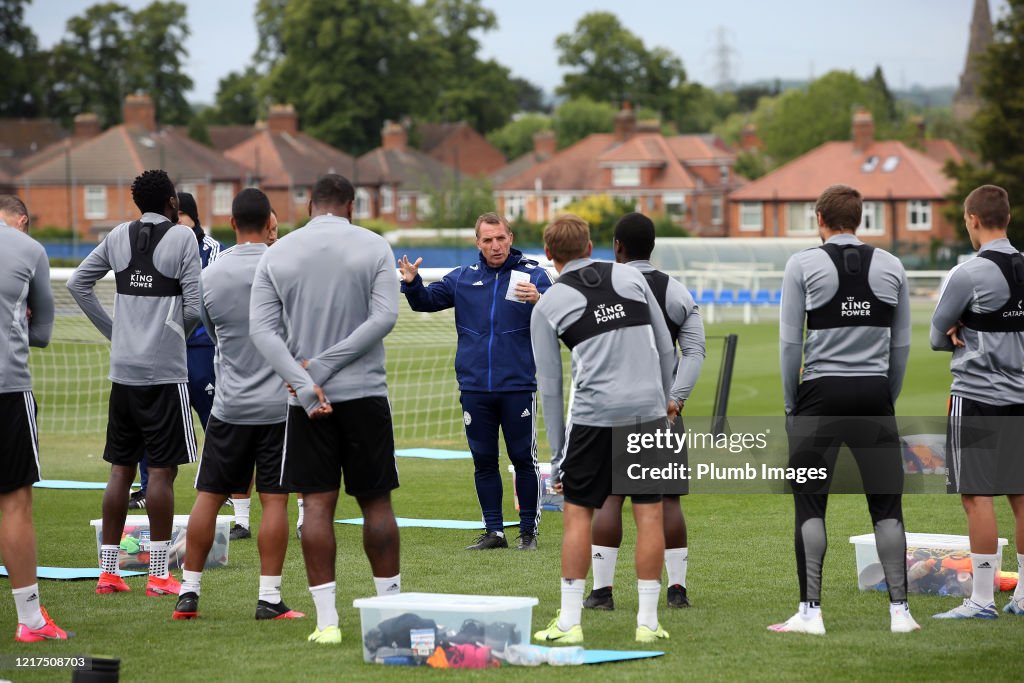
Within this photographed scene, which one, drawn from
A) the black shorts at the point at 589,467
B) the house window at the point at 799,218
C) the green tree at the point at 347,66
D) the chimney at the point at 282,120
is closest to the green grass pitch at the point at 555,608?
the black shorts at the point at 589,467

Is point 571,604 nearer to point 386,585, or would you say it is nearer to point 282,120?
point 386,585

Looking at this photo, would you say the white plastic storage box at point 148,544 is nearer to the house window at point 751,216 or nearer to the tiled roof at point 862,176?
the tiled roof at point 862,176

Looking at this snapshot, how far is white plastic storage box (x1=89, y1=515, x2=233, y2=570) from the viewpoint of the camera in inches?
333

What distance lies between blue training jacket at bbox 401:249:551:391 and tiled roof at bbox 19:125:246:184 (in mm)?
69232

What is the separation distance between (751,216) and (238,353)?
75035 mm

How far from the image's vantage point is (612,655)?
239 inches

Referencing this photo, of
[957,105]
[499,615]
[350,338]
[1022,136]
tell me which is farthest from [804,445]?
[957,105]

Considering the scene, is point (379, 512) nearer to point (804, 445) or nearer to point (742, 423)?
point (804, 445)

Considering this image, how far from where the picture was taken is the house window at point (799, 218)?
257ft

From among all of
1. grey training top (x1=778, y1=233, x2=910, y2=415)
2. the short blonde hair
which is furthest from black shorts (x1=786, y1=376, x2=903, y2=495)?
the short blonde hair

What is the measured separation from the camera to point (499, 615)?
594 centimetres

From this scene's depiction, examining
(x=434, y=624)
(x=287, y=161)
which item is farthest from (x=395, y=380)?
(x=287, y=161)

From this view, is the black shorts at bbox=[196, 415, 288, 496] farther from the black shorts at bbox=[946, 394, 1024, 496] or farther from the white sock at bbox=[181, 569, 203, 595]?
the black shorts at bbox=[946, 394, 1024, 496]

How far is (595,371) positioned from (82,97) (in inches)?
3925
